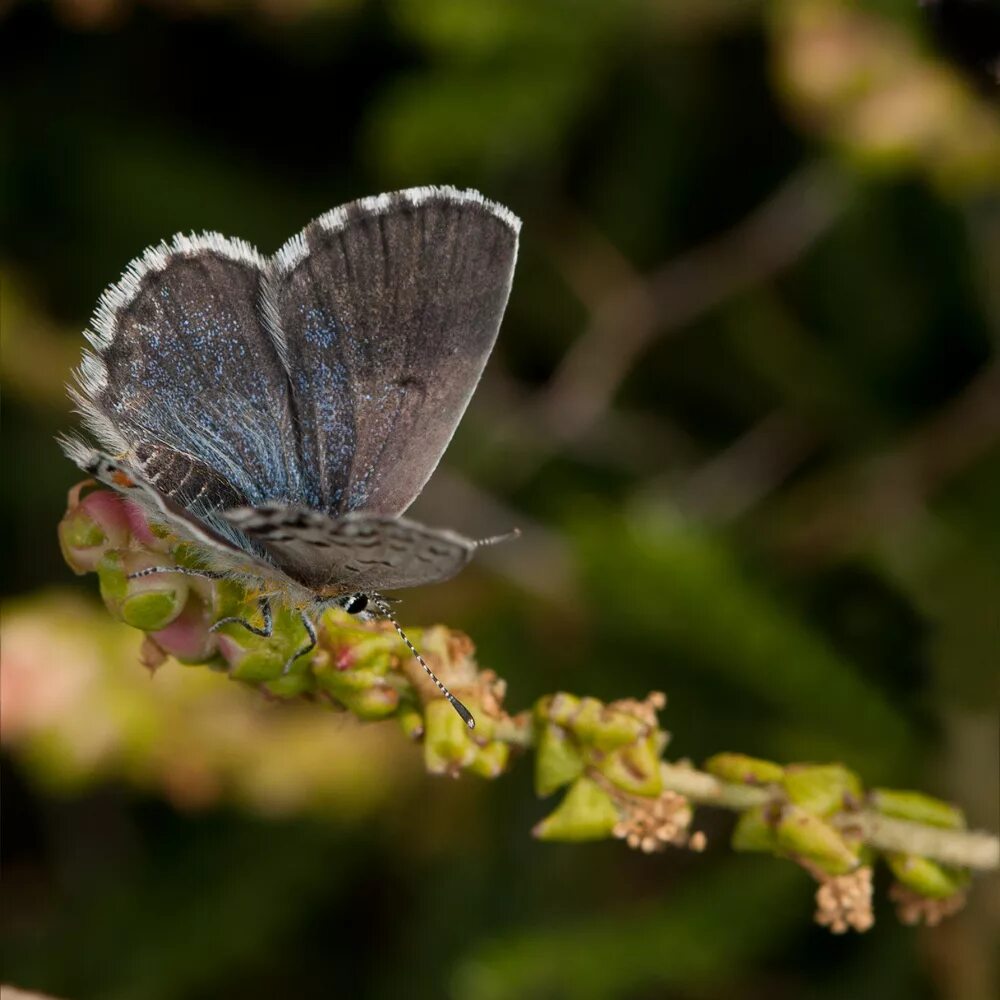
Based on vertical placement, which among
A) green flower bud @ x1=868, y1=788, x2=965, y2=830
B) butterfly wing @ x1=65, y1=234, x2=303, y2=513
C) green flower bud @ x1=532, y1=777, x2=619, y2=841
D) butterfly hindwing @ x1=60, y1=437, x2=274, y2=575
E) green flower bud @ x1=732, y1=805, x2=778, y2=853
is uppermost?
butterfly wing @ x1=65, y1=234, x2=303, y2=513

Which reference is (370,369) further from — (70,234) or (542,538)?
(70,234)

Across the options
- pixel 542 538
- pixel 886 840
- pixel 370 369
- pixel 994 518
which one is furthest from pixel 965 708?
pixel 370 369

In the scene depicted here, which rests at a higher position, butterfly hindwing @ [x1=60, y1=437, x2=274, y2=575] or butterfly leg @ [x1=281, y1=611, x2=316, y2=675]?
butterfly hindwing @ [x1=60, y1=437, x2=274, y2=575]

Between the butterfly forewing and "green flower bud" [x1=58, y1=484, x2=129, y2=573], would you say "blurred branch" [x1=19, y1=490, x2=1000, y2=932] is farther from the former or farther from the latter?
the butterfly forewing

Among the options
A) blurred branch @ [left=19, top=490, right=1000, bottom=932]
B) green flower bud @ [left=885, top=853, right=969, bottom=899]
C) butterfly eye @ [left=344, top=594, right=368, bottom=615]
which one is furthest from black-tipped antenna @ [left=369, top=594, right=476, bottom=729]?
green flower bud @ [left=885, top=853, right=969, bottom=899]

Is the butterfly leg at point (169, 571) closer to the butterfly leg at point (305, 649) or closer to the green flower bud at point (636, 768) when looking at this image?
the butterfly leg at point (305, 649)

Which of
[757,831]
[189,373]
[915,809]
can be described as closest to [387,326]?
[189,373]
